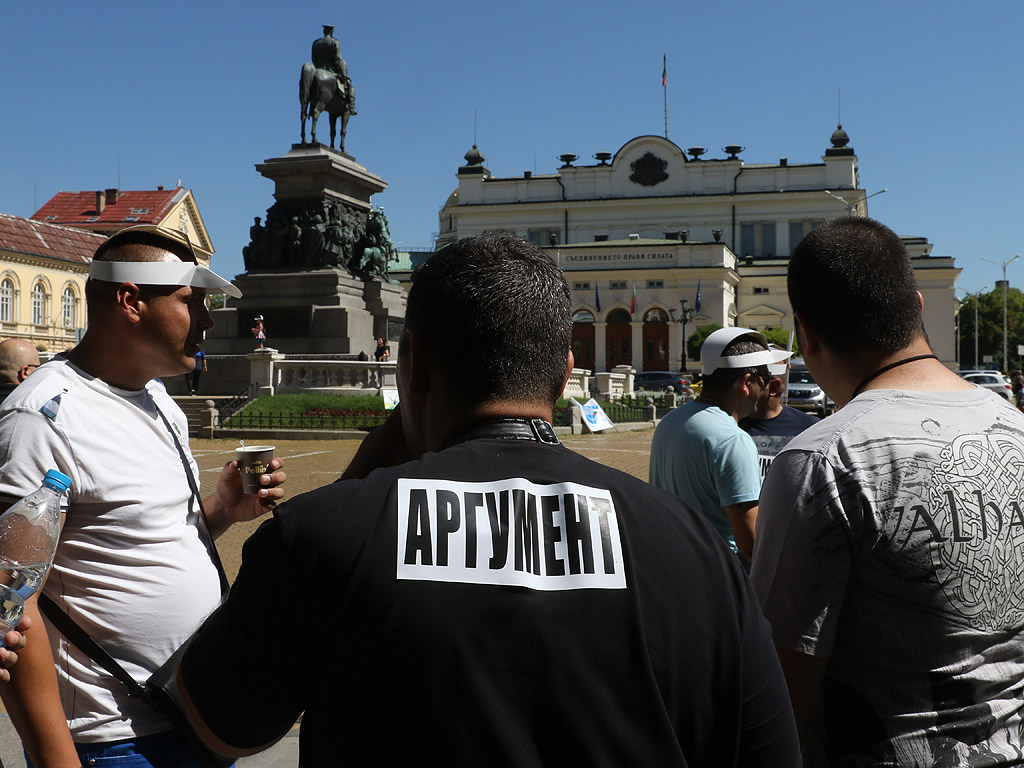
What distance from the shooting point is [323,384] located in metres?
26.9

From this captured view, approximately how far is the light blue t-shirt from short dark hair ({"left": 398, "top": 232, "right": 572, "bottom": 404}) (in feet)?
7.71

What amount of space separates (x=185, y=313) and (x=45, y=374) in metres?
0.46

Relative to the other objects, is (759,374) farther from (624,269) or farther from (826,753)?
(624,269)

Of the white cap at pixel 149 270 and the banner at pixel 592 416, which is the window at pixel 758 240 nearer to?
the banner at pixel 592 416

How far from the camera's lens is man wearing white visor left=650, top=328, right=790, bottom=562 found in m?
3.95

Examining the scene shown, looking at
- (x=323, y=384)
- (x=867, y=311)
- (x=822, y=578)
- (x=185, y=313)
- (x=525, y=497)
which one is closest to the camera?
(x=525, y=497)

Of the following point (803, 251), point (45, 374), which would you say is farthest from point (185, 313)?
point (803, 251)

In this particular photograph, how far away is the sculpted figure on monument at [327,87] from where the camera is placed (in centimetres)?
2797

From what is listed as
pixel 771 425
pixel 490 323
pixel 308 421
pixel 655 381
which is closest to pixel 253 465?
pixel 490 323

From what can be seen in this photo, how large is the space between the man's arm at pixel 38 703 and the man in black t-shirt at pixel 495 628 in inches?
35.1

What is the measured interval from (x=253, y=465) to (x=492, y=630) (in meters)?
1.71

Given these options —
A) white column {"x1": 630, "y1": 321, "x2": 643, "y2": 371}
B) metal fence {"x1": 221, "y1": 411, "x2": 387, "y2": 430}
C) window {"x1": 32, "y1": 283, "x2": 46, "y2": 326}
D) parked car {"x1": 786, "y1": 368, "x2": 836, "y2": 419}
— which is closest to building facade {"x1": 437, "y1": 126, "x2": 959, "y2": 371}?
white column {"x1": 630, "y1": 321, "x2": 643, "y2": 371}

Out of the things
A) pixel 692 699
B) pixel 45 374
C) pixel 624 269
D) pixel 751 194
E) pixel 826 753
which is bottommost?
pixel 826 753

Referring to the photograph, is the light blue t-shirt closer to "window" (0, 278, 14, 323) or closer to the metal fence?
the metal fence
